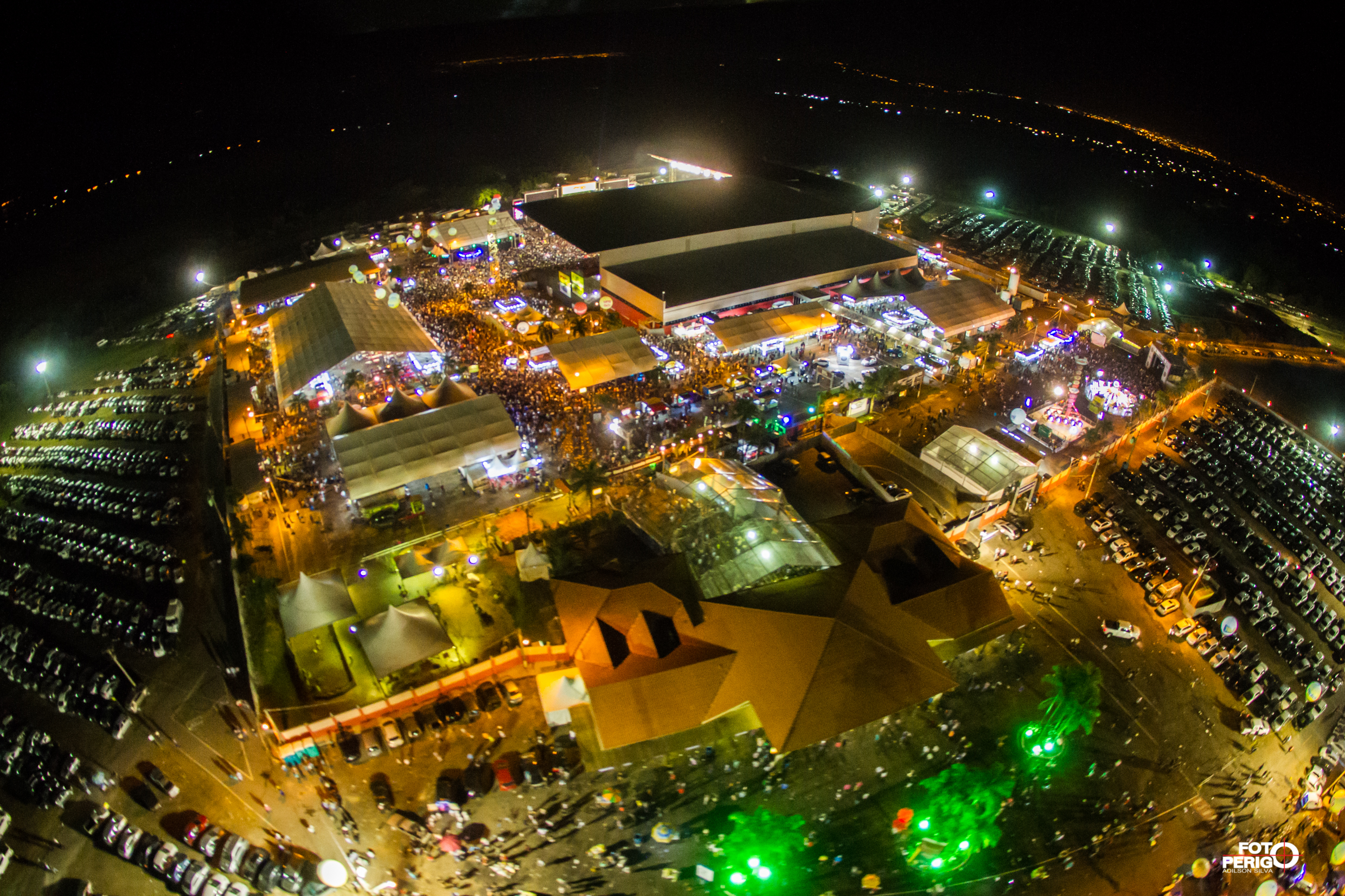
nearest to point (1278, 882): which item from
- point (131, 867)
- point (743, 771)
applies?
point (743, 771)

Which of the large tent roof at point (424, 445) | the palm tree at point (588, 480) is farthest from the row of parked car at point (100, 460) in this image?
the palm tree at point (588, 480)

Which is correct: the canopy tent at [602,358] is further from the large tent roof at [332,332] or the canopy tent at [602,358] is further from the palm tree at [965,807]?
the palm tree at [965,807]

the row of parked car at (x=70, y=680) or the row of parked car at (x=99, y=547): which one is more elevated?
the row of parked car at (x=99, y=547)

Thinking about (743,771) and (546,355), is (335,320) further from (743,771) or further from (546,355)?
(743,771)

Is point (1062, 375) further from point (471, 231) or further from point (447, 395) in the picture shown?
point (471, 231)

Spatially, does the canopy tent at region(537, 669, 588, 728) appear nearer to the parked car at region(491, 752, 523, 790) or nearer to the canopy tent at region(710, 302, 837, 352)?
the parked car at region(491, 752, 523, 790)

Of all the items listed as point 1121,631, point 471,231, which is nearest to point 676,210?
point 471,231
